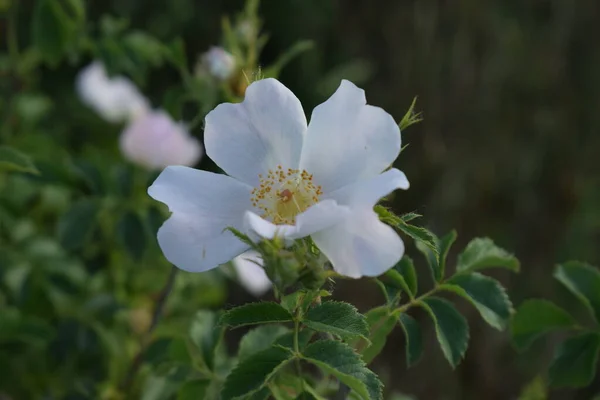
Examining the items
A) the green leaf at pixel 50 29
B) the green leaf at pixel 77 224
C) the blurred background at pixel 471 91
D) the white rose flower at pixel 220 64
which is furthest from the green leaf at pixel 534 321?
the blurred background at pixel 471 91

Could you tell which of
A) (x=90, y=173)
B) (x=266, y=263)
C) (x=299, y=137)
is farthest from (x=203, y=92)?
(x=266, y=263)

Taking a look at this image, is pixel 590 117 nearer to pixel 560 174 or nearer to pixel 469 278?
pixel 560 174

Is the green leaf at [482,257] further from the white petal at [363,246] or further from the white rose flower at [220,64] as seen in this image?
the white rose flower at [220,64]

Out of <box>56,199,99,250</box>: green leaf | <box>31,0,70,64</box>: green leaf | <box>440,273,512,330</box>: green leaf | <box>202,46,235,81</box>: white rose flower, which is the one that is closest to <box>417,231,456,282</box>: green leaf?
<box>440,273,512,330</box>: green leaf

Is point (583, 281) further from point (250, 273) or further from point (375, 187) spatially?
point (250, 273)

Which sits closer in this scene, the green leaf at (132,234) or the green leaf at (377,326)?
the green leaf at (377,326)

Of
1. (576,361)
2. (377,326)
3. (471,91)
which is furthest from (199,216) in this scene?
(471,91)

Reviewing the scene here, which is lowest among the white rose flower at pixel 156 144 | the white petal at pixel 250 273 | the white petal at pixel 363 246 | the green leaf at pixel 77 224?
the white petal at pixel 250 273
